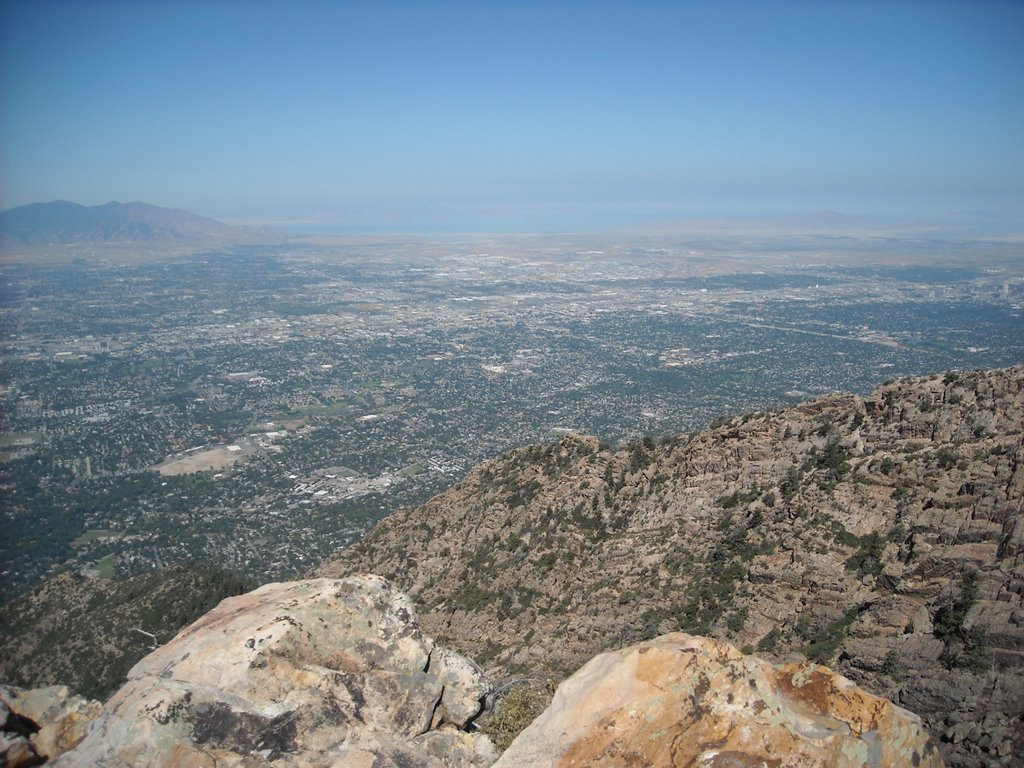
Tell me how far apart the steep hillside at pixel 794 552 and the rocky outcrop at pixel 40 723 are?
12338 mm

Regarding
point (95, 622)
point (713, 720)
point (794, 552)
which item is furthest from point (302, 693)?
point (95, 622)

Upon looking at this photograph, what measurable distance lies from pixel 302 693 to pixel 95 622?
32.6 m

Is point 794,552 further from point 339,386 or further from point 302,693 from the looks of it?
point 339,386

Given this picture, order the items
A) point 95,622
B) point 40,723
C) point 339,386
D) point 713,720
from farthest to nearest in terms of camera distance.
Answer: point 339,386
point 95,622
point 40,723
point 713,720

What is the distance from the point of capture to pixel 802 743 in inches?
350

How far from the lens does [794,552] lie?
18.6 m

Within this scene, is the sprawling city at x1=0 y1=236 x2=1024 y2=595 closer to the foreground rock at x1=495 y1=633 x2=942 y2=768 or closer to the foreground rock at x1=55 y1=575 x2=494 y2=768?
the foreground rock at x1=55 y1=575 x2=494 y2=768

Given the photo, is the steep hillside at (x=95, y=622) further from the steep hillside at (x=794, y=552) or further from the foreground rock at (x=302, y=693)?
the foreground rock at (x=302, y=693)

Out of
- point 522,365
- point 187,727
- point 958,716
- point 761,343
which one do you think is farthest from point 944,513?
point 761,343

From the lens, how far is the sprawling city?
211ft

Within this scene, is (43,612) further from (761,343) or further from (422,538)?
(761,343)

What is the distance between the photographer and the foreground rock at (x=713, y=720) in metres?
8.88

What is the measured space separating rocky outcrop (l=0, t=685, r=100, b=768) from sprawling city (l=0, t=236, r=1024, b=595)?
44408 mm

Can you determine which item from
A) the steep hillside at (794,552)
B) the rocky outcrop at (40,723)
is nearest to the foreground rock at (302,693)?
the rocky outcrop at (40,723)
